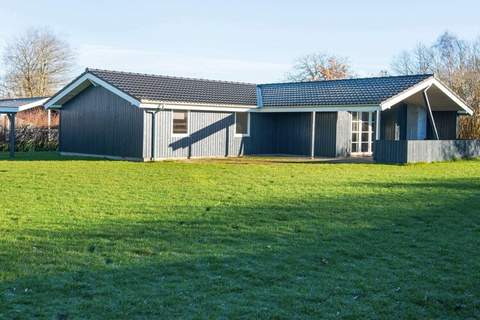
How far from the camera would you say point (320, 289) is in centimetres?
524

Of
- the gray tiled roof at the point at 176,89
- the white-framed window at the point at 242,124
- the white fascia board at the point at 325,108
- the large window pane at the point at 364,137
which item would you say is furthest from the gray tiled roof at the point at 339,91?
the large window pane at the point at 364,137

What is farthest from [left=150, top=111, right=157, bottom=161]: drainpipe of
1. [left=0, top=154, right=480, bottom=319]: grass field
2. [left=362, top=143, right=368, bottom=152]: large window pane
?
[left=362, top=143, right=368, bottom=152]: large window pane

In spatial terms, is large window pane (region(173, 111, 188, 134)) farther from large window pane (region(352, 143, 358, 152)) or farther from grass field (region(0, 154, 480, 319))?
grass field (region(0, 154, 480, 319))

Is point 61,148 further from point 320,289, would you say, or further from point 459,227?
point 320,289

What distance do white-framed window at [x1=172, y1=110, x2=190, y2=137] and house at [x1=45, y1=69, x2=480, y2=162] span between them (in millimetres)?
37

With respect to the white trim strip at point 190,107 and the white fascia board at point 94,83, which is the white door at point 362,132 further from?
the white fascia board at point 94,83

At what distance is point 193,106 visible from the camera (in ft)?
73.0

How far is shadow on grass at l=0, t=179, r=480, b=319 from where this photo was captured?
15.5 feet

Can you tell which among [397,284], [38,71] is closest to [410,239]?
[397,284]

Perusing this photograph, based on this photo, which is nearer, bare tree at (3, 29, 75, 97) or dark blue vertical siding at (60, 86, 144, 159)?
dark blue vertical siding at (60, 86, 144, 159)

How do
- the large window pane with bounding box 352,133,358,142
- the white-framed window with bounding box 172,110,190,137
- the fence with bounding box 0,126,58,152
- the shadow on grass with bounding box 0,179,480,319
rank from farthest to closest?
1. the fence with bounding box 0,126,58,152
2. the large window pane with bounding box 352,133,358,142
3. the white-framed window with bounding box 172,110,190,137
4. the shadow on grass with bounding box 0,179,480,319

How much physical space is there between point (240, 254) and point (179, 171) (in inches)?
400

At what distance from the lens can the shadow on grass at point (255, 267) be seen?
4.72 metres

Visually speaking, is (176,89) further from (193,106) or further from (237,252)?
(237,252)
